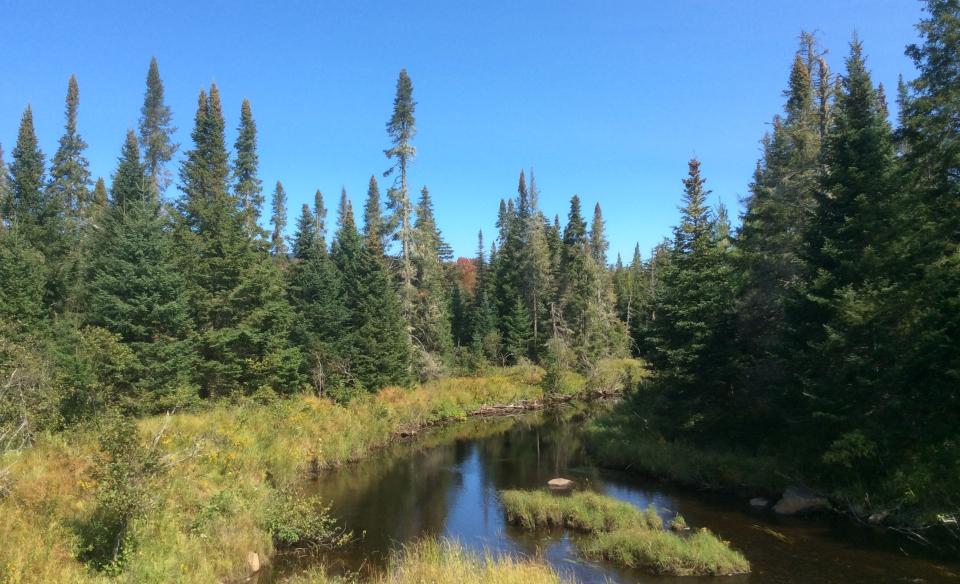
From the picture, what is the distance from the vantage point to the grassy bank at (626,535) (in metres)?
13.0

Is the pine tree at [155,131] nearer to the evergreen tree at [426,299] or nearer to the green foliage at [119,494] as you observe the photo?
the evergreen tree at [426,299]

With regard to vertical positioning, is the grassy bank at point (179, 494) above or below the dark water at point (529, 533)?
above

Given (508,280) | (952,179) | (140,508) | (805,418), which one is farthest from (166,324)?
(508,280)

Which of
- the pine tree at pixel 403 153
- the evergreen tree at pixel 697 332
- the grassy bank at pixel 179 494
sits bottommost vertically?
the grassy bank at pixel 179 494

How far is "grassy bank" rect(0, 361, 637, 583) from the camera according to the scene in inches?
404

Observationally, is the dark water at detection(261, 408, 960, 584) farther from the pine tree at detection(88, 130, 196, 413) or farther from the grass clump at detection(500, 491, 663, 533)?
the pine tree at detection(88, 130, 196, 413)

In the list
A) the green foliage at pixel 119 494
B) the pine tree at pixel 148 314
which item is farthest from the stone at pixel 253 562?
the pine tree at pixel 148 314

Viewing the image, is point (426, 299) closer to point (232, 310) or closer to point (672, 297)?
point (232, 310)

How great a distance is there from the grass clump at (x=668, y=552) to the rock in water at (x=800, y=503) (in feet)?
13.5

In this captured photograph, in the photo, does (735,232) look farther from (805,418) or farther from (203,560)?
(203,560)

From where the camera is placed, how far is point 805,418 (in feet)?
59.5

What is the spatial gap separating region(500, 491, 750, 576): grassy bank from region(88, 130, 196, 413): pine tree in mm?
16081

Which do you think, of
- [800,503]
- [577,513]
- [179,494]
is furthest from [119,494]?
[800,503]

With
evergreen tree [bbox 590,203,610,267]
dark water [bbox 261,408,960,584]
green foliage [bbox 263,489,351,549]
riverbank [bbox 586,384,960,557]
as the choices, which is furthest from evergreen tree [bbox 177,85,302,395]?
evergreen tree [bbox 590,203,610,267]
